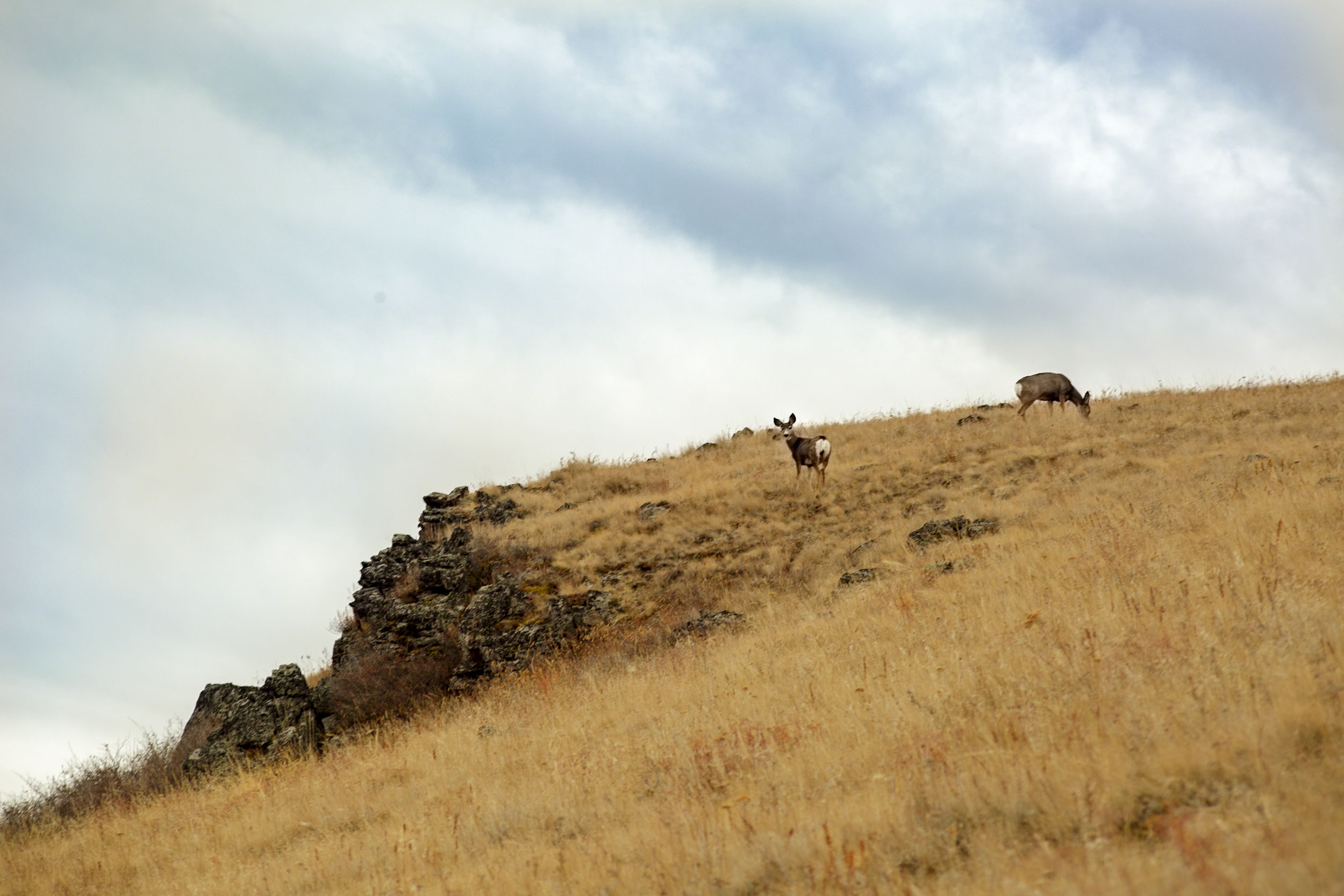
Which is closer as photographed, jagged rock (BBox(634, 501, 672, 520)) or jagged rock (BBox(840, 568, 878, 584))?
jagged rock (BBox(840, 568, 878, 584))

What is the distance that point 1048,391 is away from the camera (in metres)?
27.9

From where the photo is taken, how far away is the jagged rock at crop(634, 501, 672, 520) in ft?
72.8

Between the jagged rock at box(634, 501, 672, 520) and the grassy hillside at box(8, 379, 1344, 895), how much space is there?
4101mm

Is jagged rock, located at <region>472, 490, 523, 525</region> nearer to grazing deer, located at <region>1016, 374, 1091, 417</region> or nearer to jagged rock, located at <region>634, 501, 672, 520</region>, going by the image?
jagged rock, located at <region>634, 501, 672, 520</region>

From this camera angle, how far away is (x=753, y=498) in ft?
73.1

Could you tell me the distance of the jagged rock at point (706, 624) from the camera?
48.4ft

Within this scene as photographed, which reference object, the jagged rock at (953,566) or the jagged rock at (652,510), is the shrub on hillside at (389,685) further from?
the jagged rock at (953,566)

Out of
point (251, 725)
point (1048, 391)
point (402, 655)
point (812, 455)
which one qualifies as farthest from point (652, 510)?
point (1048, 391)

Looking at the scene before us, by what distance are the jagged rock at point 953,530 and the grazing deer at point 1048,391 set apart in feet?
41.0

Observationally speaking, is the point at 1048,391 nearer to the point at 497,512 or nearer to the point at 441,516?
the point at 497,512

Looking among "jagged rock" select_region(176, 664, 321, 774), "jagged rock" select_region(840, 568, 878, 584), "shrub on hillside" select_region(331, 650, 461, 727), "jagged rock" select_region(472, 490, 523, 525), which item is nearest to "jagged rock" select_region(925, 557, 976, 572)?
"jagged rock" select_region(840, 568, 878, 584)

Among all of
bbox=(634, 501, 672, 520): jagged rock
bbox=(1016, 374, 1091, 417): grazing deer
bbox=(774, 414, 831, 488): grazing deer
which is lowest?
bbox=(634, 501, 672, 520): jagged rock

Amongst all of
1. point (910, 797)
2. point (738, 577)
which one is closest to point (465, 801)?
point (910, 797)

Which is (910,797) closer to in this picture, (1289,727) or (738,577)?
(1289,727)
